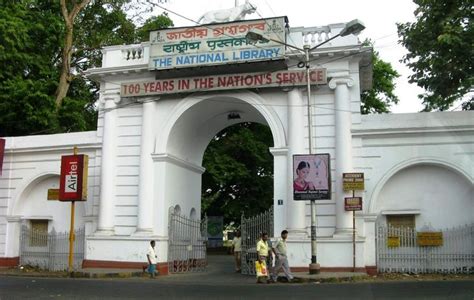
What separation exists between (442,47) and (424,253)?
6430 millimetres

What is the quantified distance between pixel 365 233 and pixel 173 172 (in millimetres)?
7506

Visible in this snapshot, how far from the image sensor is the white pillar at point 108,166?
20.1 metres

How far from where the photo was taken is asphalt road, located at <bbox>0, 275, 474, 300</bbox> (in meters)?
11.8

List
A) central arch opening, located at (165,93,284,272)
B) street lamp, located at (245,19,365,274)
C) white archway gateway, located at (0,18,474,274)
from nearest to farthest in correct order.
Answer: street lamp, located at (245,19,365,274), white archway gateway, located at (0,18,474,274), central arch opening, located at (165,93,284,272)

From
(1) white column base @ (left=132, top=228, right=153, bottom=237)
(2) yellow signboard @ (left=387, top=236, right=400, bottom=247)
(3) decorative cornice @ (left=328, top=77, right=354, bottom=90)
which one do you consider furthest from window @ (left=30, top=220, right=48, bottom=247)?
(2) yellow signboard @ (left=387, top=236, right=400, bottom=247)

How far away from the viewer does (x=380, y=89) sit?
121 feet

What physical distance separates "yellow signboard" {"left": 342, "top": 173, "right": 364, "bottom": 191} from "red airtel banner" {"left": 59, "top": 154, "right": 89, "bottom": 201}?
8785mm

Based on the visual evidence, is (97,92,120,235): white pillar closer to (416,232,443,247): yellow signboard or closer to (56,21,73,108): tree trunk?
(56,21,73,108): tree trunk

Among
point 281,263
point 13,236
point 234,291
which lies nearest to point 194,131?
point 13,236

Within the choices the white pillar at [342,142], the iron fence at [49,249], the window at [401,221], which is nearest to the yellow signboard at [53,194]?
the iron fence at [49,249]

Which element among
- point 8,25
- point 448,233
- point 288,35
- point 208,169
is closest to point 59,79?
point 8,25

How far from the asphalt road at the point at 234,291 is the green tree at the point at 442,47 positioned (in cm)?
678

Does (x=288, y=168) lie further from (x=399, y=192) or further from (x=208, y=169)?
(x=208, y=169)

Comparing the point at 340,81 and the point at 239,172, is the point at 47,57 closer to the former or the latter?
the point at 239,172
